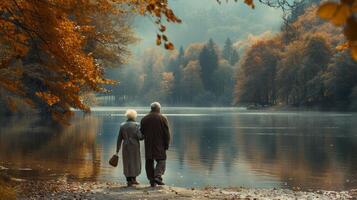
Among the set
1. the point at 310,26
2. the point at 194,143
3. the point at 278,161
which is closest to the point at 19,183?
the point at 278,161

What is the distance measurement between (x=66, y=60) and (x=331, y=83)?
76.7 meters

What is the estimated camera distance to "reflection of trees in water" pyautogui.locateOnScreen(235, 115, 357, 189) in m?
20.6

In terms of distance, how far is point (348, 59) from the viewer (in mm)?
85188

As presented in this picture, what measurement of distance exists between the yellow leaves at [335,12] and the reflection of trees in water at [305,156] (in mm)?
16939

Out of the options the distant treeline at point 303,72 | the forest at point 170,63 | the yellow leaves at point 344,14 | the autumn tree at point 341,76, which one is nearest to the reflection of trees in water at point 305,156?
the forest at point 170,63

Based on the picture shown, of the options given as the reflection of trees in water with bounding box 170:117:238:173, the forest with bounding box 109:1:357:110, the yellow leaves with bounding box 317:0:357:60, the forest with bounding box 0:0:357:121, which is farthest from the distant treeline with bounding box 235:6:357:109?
the yellow leaves with bounding box 317:0:357:60

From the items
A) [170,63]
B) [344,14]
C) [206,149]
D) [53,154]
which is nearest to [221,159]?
[206,149]

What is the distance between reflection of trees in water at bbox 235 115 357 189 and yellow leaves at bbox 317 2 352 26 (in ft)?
55.6

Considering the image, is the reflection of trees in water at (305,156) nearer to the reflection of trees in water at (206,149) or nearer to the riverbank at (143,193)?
the reflection of trees in water at (206,149)

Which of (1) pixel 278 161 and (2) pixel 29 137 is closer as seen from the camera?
(1) pixel 278 161

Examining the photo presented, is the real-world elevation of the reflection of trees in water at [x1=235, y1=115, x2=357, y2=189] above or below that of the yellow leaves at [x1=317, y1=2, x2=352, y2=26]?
below

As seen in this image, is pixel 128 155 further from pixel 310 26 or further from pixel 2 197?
pixel 310 26

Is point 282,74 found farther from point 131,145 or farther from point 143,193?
point 143,193

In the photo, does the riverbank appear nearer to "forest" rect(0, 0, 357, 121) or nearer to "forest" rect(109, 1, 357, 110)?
"forest" rect(0, 0, 357, 121)
